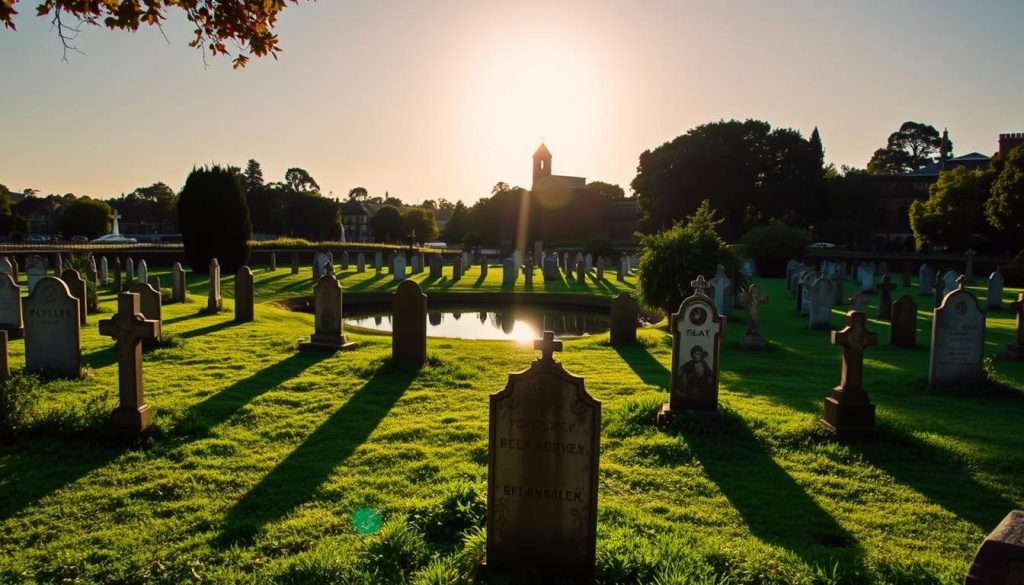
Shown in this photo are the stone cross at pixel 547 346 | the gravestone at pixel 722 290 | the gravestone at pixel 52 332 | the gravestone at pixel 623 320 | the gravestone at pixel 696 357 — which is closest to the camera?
the stone cross at pixel 547 346

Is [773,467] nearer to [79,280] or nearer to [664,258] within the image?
[664,258]

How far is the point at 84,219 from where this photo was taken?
67.4 m

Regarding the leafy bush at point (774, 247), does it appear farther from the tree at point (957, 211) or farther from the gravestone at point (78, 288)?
the gravestone at point (78, 288)

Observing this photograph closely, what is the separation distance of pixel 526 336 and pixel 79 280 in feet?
32.1

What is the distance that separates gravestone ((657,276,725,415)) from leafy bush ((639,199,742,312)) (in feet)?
26.0

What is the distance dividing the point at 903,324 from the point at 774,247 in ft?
73.8

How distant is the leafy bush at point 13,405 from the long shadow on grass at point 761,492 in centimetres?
A: 647

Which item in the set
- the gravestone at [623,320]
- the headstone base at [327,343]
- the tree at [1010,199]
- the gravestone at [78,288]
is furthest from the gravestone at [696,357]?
the tree at [1010,199]

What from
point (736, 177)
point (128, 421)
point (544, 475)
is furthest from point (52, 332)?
point (736, 177)

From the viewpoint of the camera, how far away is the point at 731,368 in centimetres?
1012

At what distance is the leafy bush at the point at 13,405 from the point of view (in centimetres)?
592

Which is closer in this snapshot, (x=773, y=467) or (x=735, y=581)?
(x=735, y=581)

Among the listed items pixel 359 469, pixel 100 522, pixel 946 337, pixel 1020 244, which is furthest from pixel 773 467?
pixel 1020 244

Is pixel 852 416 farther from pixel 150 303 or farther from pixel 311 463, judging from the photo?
pixel 150 303
